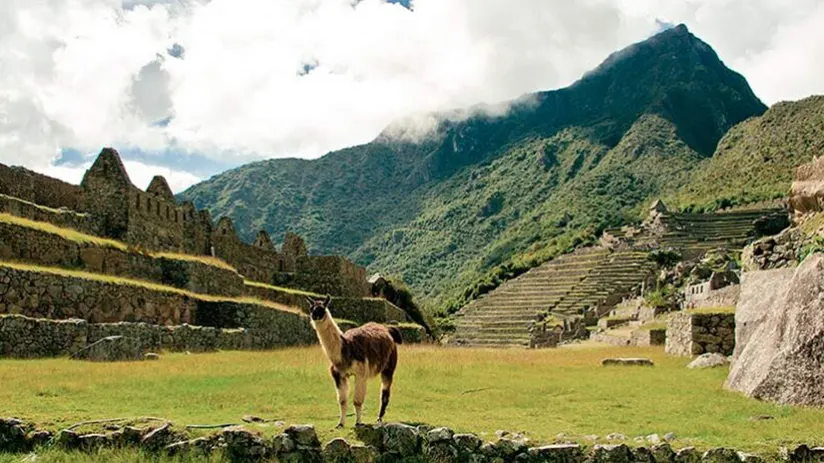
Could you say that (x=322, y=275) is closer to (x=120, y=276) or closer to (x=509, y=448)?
(x=120, y=276)

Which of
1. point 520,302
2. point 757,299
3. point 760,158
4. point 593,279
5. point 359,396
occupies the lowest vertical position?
point 359,396

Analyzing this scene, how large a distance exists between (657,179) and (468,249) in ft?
125

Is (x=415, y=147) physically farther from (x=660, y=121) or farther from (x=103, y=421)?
(x=103, y=421)

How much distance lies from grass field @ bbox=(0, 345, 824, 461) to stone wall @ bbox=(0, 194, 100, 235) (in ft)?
21.9

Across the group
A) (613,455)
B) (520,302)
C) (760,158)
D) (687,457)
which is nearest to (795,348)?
(687,457)

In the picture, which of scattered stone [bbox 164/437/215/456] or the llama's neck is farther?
the llama's neck

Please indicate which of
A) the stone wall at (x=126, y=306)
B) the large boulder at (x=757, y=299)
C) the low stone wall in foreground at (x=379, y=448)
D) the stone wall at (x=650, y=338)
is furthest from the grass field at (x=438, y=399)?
the stone wall at (x=650, y=338)

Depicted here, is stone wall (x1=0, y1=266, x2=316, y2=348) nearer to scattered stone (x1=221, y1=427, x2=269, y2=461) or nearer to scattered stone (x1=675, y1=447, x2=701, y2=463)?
scattered stone (x1=221, y1=427, x2=269, y2=461)

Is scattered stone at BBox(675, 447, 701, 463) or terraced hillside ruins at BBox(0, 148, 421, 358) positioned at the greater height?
terraced hillside ruins at BBox(0, 148, 421, 358)

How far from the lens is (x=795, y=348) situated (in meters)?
12.1

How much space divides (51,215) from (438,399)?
14.3 m

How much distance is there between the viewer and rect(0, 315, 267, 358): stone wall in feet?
55.0

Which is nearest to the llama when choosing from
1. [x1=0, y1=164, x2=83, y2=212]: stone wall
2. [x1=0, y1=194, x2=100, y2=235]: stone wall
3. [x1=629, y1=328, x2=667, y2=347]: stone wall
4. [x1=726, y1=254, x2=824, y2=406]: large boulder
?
[x1=726, y1=254, x2=824, y2=406]: large boulder

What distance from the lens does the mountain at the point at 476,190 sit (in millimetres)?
131500
